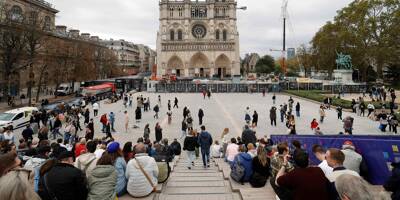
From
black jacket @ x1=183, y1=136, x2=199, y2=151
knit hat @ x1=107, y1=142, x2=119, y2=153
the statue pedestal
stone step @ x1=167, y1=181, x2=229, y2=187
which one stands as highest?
the statue pedestal

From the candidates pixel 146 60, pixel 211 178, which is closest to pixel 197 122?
pixel 211 178

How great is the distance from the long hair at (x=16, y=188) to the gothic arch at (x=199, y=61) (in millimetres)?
86283

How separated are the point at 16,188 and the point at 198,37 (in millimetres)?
88716

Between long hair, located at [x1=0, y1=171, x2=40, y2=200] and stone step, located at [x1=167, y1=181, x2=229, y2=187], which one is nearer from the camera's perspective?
long hair, located at [x1=0, y1=171, x2=40, y2=200]

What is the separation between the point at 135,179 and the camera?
607cm

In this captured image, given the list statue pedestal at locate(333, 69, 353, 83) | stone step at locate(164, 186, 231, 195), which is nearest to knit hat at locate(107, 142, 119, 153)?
stone step at locate(164, 186, 231, 195)

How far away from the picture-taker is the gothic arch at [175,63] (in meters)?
89.6

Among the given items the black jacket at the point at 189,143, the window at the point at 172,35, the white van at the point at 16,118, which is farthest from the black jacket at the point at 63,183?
the window at the point at 172,35

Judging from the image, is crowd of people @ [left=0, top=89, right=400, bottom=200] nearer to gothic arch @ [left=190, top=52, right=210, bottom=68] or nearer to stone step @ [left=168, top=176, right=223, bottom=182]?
stone step @ [left=168, top=176, right=223, bottom=182]

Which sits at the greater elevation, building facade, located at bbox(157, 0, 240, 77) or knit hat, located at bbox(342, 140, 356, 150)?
building facade, located at bbox(157, 0, 240, 77)

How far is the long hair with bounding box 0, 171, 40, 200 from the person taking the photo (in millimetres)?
2930

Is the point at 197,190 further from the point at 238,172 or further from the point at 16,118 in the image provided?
the point at 16,118

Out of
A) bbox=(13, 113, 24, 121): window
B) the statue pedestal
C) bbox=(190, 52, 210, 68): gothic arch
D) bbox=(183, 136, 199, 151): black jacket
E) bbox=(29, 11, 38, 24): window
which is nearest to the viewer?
bbox=(183, 136, 199, 151): black jacket

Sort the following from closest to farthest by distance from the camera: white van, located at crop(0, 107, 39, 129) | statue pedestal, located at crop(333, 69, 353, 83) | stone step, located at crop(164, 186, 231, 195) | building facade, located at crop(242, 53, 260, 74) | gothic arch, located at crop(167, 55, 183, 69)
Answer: stone step, located at crop(164, 186, 231, 195), white van, located at crop(0, 107, 39, 129), statue pedestal, located at crop(333, 69, 353, 83), gothic arch, located at crop(167, 55, 183, 69), building facade, located at crop(242, 53, 260, 74)
